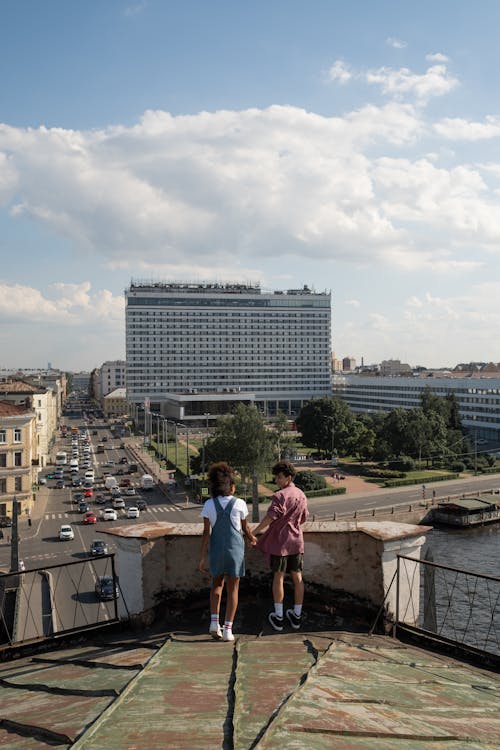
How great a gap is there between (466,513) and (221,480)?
38670mm

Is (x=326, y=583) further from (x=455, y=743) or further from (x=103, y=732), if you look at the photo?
(x=103, y=732)

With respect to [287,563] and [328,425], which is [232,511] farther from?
[328,425]

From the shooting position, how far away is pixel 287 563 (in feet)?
18.4

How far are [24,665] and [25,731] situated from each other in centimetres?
184

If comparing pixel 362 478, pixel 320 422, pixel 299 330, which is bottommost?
pixel 362 478

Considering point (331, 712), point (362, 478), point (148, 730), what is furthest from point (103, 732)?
point (362, 478)

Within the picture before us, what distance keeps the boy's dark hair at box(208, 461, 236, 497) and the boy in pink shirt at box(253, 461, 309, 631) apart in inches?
18.4

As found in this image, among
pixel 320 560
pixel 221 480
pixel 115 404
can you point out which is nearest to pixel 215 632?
pixel 221 480

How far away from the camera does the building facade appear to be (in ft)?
234

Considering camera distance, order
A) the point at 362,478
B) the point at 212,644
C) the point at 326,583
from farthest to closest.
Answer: the point at 362,478, the point at 326,583, the point at 212,644

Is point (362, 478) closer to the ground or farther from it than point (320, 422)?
closer to the ground

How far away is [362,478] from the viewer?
51.5 meters

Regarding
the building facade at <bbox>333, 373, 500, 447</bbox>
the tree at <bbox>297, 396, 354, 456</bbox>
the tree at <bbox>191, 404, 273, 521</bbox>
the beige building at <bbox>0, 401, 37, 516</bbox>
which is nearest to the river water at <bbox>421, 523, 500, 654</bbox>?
the tree at <bbox>191, 404, 273, 521</bbox>

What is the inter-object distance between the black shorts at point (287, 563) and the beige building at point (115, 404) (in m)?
125
